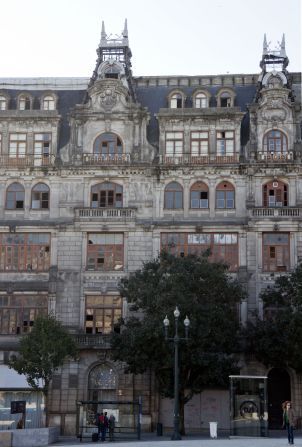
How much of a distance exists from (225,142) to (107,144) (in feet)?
28.3

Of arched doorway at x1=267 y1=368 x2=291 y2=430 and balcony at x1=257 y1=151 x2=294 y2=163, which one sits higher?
balcony at x1=257 y1=151 x2=294 y2=163

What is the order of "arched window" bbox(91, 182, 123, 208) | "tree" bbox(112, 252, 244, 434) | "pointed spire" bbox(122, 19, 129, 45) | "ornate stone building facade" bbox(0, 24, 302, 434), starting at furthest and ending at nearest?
"pointed spire" bbox(122, 19, 129, 45), "arched window" bbox(91, 182, 123, 208), "ornate stone building facade" bbox(0, 24, 302, 434), "tree" bbox(112, 252, 244, 434)

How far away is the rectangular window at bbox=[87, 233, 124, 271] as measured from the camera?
191 ft

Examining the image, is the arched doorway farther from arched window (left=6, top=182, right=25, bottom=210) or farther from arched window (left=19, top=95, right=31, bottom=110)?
arched window (left=19, top=95, right=31, bottom=110)

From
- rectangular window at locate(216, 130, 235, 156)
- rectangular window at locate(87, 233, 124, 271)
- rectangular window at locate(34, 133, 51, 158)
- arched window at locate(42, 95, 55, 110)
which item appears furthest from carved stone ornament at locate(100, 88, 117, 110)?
rectangular window at locate(87, 233, 124, 271)

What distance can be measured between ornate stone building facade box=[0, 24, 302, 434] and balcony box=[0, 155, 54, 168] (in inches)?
3.2

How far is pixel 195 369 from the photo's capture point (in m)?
49.4

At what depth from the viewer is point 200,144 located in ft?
196

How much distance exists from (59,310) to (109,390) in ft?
21.4

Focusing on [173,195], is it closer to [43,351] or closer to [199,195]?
[199,195]

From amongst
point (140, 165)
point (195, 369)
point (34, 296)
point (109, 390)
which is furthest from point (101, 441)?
point (140, 165)

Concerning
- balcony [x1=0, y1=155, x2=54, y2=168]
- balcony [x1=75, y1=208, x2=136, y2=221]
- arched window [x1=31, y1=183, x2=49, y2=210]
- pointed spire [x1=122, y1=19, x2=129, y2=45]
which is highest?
pointed spire [x1=122, y1=19, x2=129, y2=45]

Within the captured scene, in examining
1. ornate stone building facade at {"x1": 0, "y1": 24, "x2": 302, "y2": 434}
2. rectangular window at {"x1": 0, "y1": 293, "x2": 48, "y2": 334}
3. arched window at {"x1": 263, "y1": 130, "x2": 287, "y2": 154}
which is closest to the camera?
ornate stone building facade at {"x1": 0, "y1": 24, "x2": 302, "y2": 434}

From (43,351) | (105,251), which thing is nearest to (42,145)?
(105,251)
